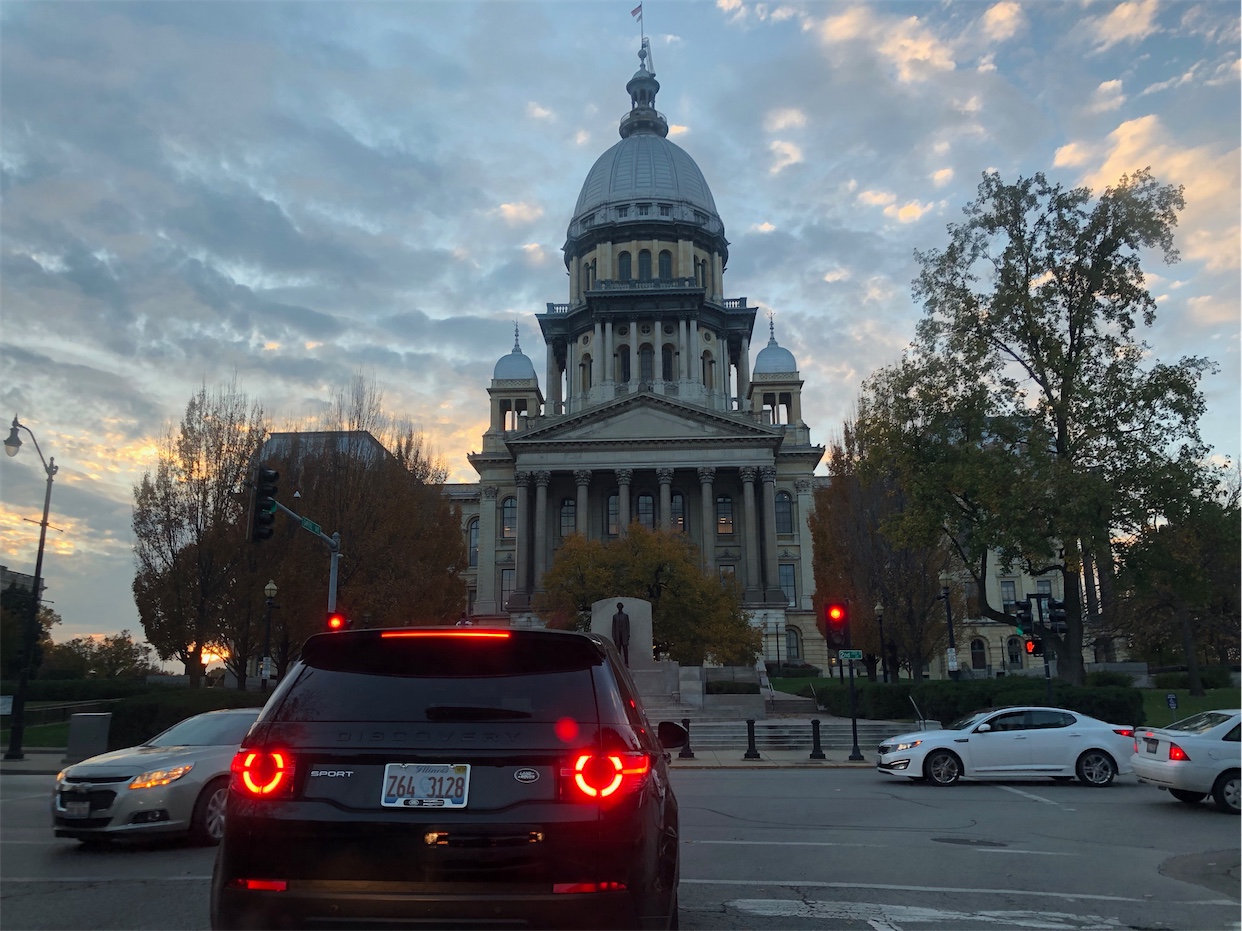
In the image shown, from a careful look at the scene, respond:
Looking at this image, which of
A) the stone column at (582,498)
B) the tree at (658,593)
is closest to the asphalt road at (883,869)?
the tree at (658,593)

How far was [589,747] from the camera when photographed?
4227mm

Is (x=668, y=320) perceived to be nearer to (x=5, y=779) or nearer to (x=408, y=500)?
(x=408, y=500)

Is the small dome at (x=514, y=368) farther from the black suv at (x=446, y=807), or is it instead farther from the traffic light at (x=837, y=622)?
the black suv at (x=446, y=807)

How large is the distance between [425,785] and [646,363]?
79755mm

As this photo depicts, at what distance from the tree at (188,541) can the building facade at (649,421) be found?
102ft

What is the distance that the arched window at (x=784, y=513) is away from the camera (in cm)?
7775

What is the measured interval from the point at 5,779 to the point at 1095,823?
769 inches

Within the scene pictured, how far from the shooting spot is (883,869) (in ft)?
29.0

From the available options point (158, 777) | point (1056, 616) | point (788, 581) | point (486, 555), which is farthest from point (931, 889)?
point (486, 555)

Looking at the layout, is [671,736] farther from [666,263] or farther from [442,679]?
[666,263]

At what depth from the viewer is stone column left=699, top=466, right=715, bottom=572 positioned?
69.1m

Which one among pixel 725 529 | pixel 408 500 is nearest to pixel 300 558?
pixel 408 500

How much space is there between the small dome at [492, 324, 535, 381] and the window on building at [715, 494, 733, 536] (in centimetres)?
2320

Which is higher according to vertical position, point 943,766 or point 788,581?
point 788,581
